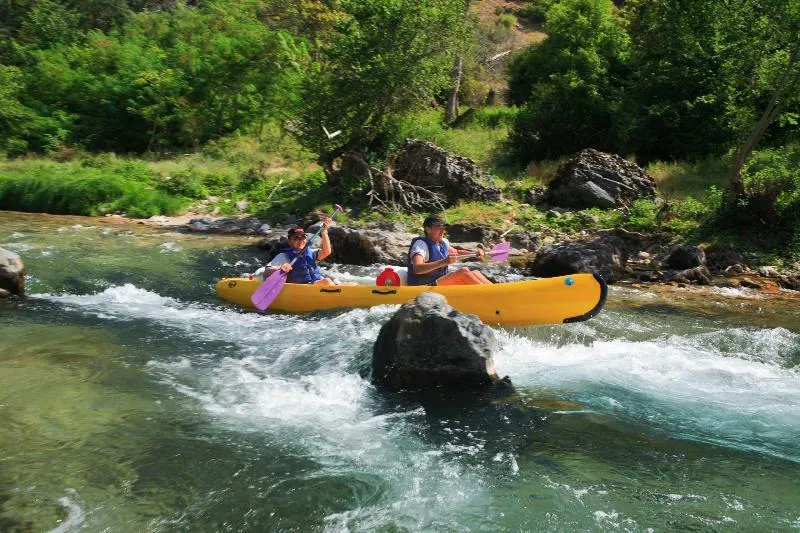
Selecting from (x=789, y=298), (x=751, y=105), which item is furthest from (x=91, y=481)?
(x=751, y=105)

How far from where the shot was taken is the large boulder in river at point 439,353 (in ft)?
15.2

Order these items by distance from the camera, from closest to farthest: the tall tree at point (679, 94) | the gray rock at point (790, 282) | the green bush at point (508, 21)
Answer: the gray rock at point (790, 282), the tall tree at point (679, 94), the green bush at point (508, 21)

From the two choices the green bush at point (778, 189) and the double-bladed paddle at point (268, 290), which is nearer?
the double-bladed paddle at point (268, 290)

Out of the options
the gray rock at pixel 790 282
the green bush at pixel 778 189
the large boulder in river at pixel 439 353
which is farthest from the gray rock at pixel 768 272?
the large boulder in river at pixel 439 353

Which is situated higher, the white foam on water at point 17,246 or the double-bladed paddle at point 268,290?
the double-bladed paddle at point 268,290

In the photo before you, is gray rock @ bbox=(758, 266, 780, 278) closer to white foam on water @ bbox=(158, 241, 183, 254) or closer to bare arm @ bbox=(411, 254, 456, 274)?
bare arm @ bbox=(411, 254, 456, 274)

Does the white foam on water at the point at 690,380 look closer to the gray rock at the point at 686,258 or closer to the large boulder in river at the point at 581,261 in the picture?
the large boulder in river at the point at 581,261

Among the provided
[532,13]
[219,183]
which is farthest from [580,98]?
[532,13]

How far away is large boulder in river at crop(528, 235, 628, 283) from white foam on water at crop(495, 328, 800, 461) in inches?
119

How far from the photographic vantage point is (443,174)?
1390cm

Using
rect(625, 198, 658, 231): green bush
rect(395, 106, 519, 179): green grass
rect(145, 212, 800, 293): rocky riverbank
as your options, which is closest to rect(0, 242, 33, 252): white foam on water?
rect(145, 212, 800, 293): rocky riverbank

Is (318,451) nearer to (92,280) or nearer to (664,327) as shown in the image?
(664,327)

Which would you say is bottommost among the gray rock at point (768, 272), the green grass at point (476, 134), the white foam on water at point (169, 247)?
the white foam on water at point (169, 247)

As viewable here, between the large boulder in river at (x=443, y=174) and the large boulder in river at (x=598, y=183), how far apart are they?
127 cm
